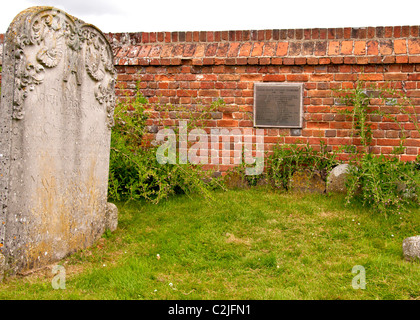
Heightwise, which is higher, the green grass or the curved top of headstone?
the curved top of headstone

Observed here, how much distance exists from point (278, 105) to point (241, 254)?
9.41 ft

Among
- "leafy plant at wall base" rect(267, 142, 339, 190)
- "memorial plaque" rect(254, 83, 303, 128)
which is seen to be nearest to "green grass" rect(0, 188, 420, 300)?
"leafy plant at wall base" rect(267, 142, 339, 190)

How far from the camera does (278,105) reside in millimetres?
6188

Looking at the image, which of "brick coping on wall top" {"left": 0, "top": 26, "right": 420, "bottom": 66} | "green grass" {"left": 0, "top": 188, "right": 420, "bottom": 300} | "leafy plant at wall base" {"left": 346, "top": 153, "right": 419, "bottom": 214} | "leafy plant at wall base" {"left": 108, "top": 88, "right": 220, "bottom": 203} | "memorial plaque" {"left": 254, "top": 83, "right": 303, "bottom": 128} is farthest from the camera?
"memorial plaque" {"left": 254, "top": 83, "right": 303, "bottom": 128}

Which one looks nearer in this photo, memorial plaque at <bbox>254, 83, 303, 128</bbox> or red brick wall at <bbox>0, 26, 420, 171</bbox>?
red brick wall at <bbox>0, 26, 420, 171</bbox>

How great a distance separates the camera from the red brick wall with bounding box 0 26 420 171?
19.5ft

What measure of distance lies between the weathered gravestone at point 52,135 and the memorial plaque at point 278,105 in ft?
8.26

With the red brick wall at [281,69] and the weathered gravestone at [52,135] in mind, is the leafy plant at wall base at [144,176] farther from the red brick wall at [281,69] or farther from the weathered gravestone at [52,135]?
the red brick wall at [281,69]

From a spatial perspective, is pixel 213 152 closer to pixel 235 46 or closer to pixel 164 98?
pixel 164 98

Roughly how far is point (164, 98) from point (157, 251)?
3.13 meters

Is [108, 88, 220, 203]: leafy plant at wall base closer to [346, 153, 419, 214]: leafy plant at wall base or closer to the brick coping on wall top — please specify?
the brick coping on wall top

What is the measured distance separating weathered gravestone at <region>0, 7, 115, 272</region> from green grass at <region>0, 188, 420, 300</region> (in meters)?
0.30

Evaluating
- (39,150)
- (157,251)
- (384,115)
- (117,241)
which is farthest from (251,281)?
(384,115)

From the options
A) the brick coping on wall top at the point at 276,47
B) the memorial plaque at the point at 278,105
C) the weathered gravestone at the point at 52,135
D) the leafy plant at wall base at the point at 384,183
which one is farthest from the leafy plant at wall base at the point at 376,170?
the weathered gravestone at the point at 52,135
